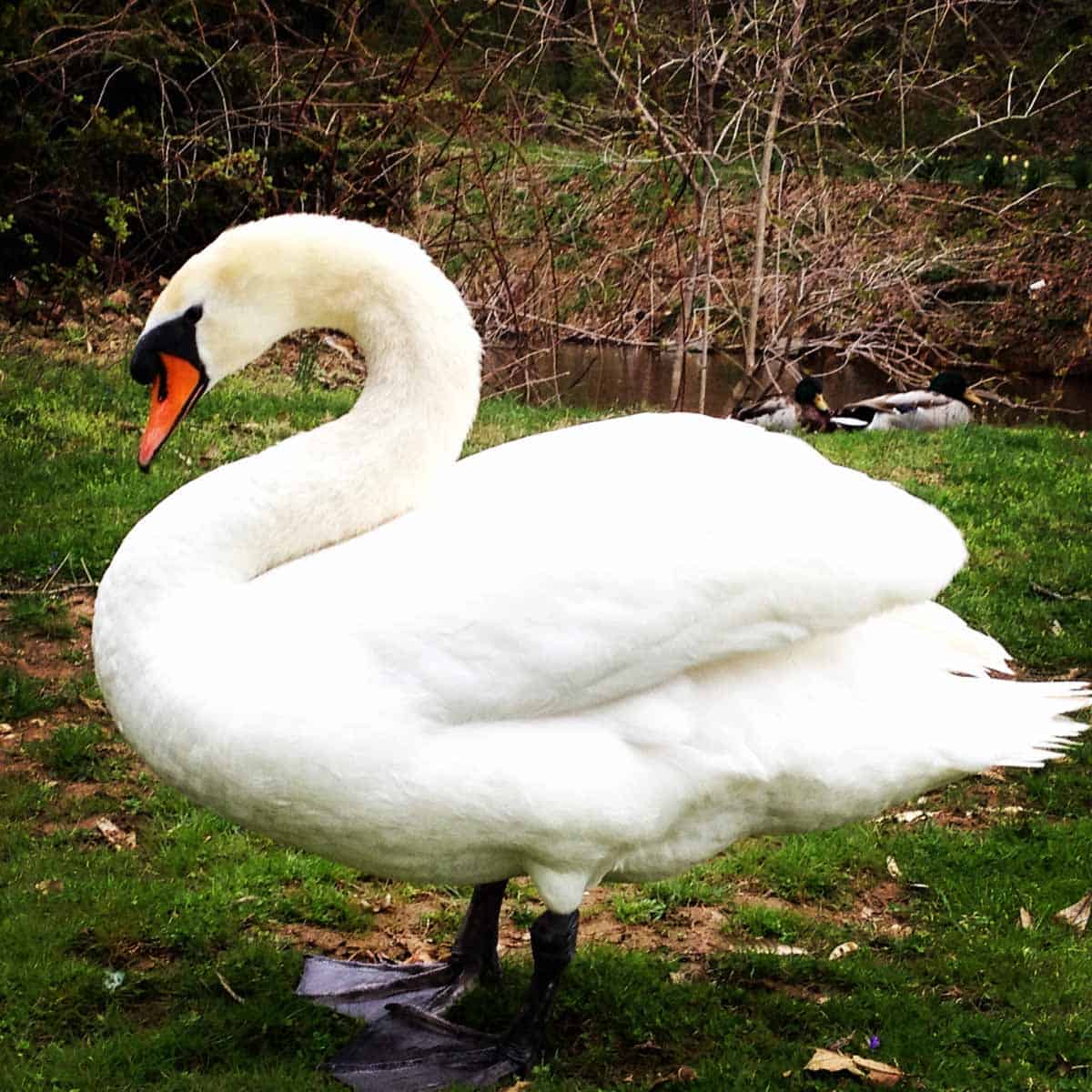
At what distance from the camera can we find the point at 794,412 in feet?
35.2

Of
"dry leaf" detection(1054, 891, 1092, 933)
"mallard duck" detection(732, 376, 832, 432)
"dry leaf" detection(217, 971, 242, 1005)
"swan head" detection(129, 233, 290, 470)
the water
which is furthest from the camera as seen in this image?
the water

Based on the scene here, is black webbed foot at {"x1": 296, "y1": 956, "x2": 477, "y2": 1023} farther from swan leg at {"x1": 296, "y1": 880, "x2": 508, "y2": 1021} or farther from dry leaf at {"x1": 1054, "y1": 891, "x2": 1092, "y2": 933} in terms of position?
dry leaf at {"x1": 1054, "y1": 891, "x2": 1092, "y2": 933}

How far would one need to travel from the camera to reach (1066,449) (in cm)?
→ 901

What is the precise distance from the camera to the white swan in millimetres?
2572

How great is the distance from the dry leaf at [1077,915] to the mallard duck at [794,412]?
6.42 metres

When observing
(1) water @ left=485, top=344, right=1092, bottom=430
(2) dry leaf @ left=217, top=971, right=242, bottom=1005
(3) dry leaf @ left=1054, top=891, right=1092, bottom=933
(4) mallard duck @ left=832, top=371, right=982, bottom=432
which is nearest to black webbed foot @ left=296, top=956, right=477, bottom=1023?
(2) dry leaf @ left=217, top=971, right=242, bottom=1005

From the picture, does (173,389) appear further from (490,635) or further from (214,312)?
(490,635)

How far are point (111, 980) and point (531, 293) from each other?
743 cm

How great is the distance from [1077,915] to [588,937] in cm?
130

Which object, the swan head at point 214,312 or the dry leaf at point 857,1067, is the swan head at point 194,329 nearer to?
the swan head at point 214,312

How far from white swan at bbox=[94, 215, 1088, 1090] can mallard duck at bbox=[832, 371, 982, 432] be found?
9.04 metres

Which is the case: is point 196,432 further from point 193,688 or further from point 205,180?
point 193,688

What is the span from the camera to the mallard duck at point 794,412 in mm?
10492

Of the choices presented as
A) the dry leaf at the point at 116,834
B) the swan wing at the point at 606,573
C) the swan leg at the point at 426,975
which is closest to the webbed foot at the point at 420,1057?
the swan leg at the point at 426,975
